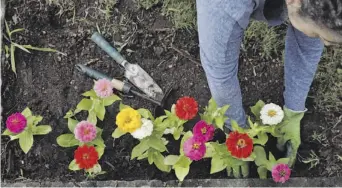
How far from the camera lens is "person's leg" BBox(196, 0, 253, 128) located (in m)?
1.63

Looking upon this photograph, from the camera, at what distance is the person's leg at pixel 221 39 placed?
1634 mm

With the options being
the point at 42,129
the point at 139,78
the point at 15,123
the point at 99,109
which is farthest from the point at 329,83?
the point at 15,123

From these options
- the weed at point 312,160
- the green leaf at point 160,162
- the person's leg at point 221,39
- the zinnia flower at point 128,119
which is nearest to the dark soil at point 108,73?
the weed at point 312,160

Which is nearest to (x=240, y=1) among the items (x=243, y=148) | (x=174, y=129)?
(x=243, y=148)

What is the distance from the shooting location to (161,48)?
273 cm

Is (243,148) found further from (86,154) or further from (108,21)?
(108,21)

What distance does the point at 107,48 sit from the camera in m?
2.68

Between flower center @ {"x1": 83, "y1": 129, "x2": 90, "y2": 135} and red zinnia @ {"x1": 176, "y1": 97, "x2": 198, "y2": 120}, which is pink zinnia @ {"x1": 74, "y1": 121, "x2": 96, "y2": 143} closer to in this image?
flower center @ {"x1": 83, "y1": 129, "x2": 90, "y2": 135}

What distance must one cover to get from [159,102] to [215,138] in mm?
310

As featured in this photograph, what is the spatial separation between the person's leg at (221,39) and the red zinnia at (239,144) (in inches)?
7.5

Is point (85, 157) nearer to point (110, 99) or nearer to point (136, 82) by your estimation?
point (110, 99)

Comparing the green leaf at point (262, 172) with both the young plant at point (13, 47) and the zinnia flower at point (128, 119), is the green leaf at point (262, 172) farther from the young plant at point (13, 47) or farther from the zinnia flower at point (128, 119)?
the young plant at point (13, 47)

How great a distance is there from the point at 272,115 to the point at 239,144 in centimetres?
25

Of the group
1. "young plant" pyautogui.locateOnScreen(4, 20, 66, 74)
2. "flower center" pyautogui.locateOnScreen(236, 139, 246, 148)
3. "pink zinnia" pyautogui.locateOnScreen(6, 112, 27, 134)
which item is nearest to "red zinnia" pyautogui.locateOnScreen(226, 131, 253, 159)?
"flower center" pyautogui.locateOnScreen(236, 139, 246, 148)
